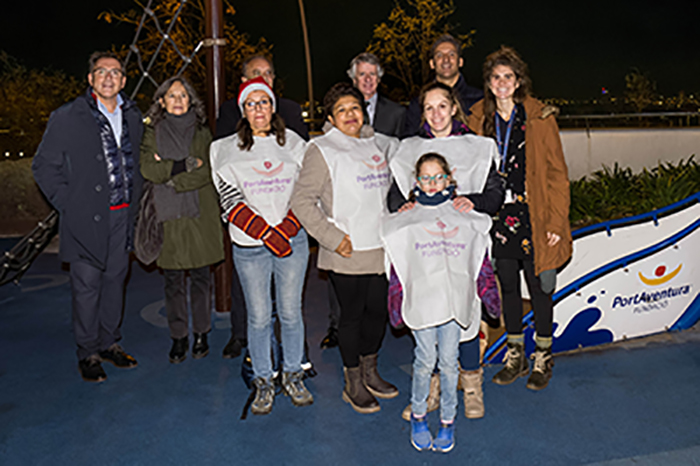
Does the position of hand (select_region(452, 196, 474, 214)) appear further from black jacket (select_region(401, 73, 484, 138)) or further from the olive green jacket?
the olive green jacket

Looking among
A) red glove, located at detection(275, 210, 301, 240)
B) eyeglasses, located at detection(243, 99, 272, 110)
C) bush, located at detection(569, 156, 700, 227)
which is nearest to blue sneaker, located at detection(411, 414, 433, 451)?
red glove, located at detection(275, 210, 301, 240)

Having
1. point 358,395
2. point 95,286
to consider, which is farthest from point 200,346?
point 358,395

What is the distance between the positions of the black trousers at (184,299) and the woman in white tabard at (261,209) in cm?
102

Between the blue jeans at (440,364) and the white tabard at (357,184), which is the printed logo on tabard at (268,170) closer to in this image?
the white tabard at (357,184)

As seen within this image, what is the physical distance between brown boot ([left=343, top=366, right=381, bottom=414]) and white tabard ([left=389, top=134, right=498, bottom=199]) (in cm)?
119

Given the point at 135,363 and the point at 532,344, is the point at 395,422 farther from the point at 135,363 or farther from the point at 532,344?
the point at 135,363

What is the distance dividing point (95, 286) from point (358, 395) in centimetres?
213

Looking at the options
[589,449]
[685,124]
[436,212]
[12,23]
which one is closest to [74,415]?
[436,212]

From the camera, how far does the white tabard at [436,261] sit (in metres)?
3.12

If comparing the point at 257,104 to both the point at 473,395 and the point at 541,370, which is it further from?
the point at 541,370

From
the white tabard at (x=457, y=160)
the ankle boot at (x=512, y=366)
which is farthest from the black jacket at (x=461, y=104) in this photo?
the ankle boot at (x=512, y=366)

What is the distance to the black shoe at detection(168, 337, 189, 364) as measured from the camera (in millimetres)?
4547

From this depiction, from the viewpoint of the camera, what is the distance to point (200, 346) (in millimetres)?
4645

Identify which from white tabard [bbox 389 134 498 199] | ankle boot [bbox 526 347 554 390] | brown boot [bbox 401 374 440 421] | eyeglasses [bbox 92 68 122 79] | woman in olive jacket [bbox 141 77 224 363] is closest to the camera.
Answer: white tabard [bbox 389 134 498 199]
